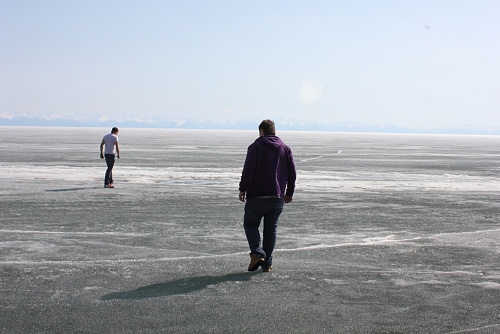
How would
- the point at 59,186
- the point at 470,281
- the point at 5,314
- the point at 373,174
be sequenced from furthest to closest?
the point at 373,174
the point at 59,186
the point at 470,281
the point at 5,314

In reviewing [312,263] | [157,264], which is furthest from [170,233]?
[312,263]

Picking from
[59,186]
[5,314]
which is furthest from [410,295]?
[59,186]

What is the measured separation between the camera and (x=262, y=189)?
7629 millimetres

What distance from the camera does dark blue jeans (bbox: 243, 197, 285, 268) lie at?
7.61 m

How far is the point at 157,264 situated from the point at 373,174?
63.3 feet

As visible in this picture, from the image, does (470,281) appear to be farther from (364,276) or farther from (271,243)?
(271,243)

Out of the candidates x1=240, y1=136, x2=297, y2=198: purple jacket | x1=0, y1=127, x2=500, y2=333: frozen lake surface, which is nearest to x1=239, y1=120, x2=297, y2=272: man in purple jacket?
x1=240, y1=136, x2=297, y2=198: purple jacket

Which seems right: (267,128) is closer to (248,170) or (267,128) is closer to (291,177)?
(248,170)

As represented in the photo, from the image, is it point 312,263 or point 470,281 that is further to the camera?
point 312,263

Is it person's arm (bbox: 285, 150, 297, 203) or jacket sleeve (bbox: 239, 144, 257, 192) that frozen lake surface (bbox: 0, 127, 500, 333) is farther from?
jacket sleeve (bbox: 239, 144, 257, 192)

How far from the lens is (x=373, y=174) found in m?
26.3

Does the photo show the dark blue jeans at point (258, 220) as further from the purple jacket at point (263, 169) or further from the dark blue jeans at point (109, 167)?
the dark blue jeans at point (109, 167)

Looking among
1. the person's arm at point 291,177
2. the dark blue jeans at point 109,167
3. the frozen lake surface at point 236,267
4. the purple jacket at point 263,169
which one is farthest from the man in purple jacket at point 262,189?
the dark blue jeans at point 109,167

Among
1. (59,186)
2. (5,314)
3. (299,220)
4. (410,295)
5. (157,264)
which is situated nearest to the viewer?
(5,314)
